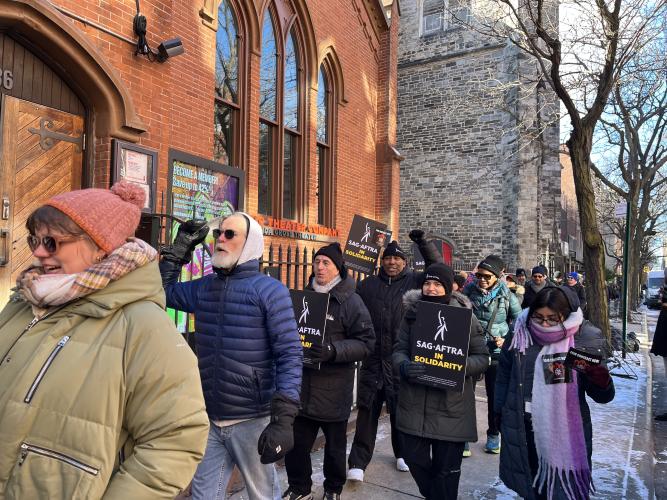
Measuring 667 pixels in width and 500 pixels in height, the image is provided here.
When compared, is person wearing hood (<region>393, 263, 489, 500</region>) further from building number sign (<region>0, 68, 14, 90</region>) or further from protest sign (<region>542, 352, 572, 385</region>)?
building number sign (<region>0, 68, 14, 90</region>)

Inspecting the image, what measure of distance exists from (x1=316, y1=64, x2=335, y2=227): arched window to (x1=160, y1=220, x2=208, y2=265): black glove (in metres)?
8.54

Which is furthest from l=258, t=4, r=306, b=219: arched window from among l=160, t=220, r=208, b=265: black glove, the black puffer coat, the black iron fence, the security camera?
l=160, t=220, r=208, b=265: black glove

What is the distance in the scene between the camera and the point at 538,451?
3.45m

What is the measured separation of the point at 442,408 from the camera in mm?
3572

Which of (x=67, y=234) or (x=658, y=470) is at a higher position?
(x=67, y=234)

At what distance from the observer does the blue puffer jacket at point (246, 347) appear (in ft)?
9.27

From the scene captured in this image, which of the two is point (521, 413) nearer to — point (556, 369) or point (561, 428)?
point (561, 428)

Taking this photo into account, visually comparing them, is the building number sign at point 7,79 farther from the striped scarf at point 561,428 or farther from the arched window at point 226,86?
the striped scarf at point 561,428

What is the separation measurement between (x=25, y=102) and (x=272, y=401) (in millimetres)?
4465

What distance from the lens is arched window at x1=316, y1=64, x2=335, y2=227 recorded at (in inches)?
470

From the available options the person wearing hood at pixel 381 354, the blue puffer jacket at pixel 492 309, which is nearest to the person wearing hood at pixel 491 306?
the blue puffer jacket at pixel 492 309

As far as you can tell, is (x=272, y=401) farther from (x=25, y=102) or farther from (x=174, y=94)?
(x=174, y=94)

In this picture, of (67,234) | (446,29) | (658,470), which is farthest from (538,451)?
(446,29)

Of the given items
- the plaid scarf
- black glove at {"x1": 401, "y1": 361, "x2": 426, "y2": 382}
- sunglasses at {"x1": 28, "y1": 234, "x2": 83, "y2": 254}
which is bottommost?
black glove at {"x1": 401, "y1": 361, "x2": 426, "y2": 382}
